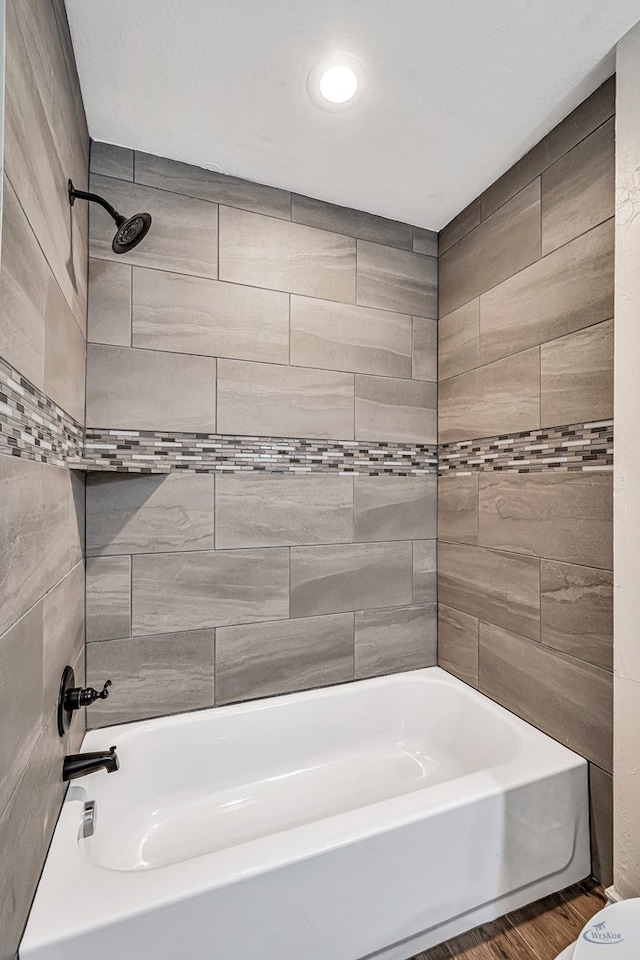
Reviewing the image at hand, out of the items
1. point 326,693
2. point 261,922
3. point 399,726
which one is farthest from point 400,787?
point 261,922

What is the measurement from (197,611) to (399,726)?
3.47 ft

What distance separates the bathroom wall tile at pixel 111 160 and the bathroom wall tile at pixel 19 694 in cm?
159

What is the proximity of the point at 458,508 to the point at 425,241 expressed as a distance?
130 cm

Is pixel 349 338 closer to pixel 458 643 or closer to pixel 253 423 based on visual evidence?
pixel 253 423

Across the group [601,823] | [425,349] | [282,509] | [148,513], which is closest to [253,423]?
[282,509]

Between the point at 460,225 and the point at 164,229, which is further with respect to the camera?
the point at 460,225

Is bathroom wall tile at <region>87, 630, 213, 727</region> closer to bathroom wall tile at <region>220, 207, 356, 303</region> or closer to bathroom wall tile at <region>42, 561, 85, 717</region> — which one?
bathroom wall tile at <region>42, 561, 85, 717</region>

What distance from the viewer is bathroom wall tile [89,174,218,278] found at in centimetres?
178

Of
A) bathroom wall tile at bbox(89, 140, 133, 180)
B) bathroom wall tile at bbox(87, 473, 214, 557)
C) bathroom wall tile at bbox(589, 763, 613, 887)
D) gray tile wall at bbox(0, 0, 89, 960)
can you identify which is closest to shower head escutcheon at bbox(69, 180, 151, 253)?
gray tile wall at bbox(0, 0, 89, 960)

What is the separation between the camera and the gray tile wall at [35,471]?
2.92ft

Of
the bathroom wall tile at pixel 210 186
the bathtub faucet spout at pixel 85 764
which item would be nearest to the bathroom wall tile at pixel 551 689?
the bathtub faucet spout at pixel 85 764

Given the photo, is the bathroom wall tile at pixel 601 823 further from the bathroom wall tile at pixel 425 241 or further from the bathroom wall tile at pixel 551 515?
the bathroom wall tile at pixel 425 241

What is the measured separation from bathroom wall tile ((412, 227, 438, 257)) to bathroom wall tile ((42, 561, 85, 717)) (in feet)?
6.68

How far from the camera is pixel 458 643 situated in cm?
221
